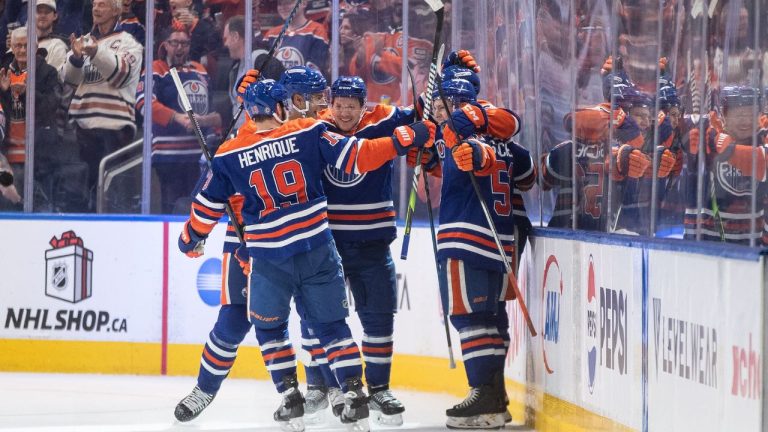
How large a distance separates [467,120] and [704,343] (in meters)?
1.60

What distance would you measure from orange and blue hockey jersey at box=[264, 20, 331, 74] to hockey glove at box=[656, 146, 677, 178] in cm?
359

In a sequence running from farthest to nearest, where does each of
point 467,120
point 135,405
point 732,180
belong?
point 135,405 → point 467,120 → point 732,180

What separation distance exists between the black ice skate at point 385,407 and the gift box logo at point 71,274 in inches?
85.1

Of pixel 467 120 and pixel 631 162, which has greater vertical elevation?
pixel 467 120

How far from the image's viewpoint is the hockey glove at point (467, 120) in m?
4.61

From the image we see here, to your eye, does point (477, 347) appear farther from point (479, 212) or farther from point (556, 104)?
point (556, 104)

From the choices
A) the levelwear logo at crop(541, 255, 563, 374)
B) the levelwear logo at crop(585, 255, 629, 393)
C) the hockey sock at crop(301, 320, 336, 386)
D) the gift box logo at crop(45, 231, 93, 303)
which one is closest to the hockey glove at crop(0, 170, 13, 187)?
the gift box logo at crop(45, 231, 93, 303)

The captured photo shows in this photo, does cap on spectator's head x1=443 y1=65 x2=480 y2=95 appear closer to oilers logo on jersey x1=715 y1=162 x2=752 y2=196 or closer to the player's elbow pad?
the player's elbow pad

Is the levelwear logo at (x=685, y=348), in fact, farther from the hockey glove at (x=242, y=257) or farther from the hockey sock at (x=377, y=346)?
the hockey glove at (x=242, y=257)

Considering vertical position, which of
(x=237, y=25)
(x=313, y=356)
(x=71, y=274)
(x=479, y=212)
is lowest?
(x=313, y=356)

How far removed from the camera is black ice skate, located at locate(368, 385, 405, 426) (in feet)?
15.9

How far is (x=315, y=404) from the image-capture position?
5027mm

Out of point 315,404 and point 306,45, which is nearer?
point 315,404

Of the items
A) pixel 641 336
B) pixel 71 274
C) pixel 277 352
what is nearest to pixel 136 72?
pixel 71 274
